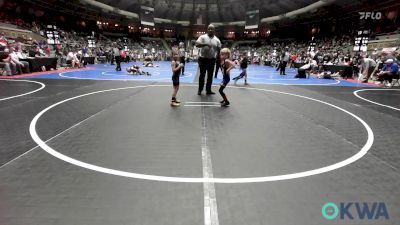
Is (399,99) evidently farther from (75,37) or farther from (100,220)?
(75,37)

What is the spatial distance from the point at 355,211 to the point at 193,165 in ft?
6.02

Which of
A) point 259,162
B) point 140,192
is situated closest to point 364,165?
point 259,162

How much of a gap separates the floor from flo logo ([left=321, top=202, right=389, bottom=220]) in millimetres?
16

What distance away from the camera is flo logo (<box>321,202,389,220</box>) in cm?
248

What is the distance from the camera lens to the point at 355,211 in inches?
102

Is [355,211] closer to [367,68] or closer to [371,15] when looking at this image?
[367,68]

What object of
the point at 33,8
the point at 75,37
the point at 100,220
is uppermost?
the point at 33,8

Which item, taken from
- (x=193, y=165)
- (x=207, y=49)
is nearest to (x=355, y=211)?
(x=193, y=165)

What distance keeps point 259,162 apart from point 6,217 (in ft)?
9.15

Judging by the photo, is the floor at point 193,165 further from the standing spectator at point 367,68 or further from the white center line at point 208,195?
the standing spectator at point 367,68

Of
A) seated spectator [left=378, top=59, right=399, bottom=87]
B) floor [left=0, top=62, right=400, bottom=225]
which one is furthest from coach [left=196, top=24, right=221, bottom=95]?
seated spectator [left=378, top=59, right=399, bottom=87]

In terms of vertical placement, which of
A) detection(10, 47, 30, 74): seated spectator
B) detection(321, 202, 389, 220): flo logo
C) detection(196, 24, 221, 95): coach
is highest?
detection(196, 24, 221, 95): coach

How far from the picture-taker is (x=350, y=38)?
110ft

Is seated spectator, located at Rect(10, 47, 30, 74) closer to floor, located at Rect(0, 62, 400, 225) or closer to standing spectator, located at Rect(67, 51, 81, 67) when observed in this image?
standing spectator, located at Rect(67, 51, 81, 67)
